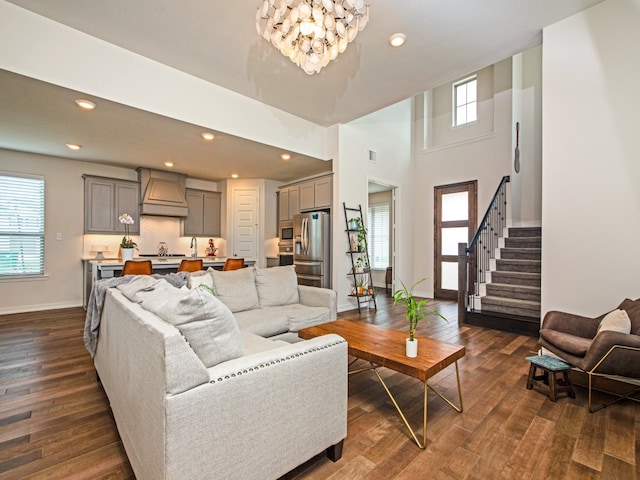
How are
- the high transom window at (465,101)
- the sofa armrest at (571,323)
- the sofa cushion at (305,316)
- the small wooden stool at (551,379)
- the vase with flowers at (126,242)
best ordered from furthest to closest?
the high transom window at (465,101), the vase with flowers at (126,242), the sofa cushion at (305,316), the sofa armrest at (571,323), the small wooden stool at (551,379)

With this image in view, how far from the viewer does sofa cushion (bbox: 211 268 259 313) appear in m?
3.07

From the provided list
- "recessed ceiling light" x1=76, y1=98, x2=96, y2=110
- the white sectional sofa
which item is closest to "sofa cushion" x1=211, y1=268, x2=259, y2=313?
the white sectional sofa

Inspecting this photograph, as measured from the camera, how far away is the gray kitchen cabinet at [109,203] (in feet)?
18.3

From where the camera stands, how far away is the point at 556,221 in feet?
9.54

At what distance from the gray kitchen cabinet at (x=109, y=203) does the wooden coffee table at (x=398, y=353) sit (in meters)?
5.17

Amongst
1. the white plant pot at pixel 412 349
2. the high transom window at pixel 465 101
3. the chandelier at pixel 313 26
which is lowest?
the white plant pot at pixel 412 349

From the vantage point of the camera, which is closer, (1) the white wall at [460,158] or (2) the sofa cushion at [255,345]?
(2) the sofa cushion at [255,345]

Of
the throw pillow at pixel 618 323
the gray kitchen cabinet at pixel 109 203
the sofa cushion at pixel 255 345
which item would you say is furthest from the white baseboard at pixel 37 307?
the throw pillow at pixel 618 323

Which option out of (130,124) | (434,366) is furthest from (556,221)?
(130,124)

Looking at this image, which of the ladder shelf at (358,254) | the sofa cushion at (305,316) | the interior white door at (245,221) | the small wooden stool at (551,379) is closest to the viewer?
the small wooden stool at (551,379)

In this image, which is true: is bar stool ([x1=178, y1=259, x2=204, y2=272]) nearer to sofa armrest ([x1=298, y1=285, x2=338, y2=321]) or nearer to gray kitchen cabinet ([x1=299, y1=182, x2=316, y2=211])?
sofa armrest ([x1=298, y1=285, x2=338, y2=321])

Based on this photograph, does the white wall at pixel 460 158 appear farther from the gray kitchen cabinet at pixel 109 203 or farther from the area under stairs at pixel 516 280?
the gray kitchen cabinet at pixel 109 203

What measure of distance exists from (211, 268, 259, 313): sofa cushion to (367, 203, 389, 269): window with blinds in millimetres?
5135

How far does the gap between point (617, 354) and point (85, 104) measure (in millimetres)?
5221
